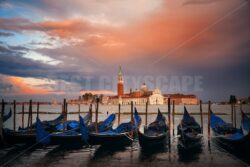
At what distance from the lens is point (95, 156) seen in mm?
13383

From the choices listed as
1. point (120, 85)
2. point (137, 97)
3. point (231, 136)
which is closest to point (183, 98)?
point (137, 97)

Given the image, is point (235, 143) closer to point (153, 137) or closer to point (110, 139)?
point (153, 137)

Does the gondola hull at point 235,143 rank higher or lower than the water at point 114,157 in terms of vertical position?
higher

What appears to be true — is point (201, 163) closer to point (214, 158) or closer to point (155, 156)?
point (214, 158)

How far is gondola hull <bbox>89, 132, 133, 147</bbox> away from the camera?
14.3 metres

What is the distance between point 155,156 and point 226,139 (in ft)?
13.4

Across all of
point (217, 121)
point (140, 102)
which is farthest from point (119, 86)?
point (217, 121)

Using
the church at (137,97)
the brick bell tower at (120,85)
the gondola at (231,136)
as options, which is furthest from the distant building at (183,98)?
the gondola at (231,136)

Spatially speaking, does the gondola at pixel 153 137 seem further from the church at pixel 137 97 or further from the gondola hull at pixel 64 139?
the church at pixel 137 97

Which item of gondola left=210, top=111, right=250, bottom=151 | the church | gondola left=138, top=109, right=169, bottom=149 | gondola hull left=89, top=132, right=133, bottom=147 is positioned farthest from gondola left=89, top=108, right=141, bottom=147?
the church

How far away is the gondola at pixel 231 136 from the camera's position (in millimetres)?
12494

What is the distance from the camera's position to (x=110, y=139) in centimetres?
1457

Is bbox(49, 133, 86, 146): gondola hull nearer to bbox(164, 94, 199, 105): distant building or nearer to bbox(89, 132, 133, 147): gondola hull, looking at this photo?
bbox(89, 132, 133, 147): gondola hull

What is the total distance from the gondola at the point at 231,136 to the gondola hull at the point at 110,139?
5337mm
